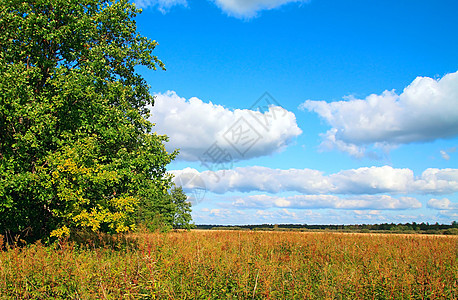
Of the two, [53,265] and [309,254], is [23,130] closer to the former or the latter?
[53,265]

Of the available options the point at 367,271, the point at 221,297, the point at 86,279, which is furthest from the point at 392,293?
the point at 86,279

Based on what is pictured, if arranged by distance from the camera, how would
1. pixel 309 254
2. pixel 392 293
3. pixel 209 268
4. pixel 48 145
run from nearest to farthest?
pixel 392 293, pixel 209 268, pixel 309 254, pixel 48 145

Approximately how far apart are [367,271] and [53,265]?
8731mm

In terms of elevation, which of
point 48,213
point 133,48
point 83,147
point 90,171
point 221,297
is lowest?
point 221,297

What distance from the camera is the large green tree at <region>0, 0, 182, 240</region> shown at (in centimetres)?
1357

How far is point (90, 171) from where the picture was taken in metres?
14.1

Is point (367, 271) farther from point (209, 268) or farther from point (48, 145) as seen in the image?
point (48, 145)

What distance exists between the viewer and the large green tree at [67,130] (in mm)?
13570

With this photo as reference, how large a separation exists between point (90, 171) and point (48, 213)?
4.69m

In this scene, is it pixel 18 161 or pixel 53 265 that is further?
pixel 18 161

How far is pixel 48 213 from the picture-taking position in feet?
54.1

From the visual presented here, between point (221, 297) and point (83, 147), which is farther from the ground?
point (83, 147)

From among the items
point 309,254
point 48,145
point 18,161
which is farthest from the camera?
point 48,145

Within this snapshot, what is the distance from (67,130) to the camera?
50.5 feet
